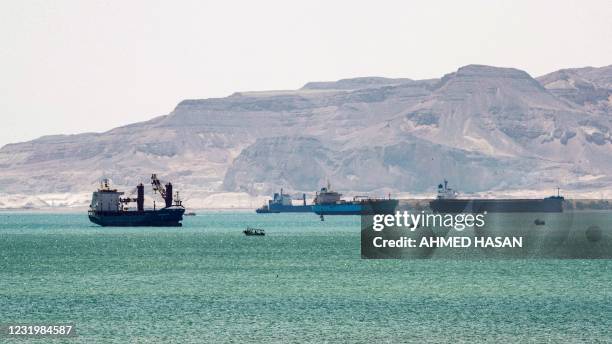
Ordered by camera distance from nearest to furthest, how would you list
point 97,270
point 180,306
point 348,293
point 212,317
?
point 212,317
point 180,306
point 348,293
point 97,270

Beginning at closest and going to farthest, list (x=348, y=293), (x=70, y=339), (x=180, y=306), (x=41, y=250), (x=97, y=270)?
(x=70, y=339)
(x=180, y=306)
(x=348, y=293)
(x=97, y=270)
(x=41, y=250)

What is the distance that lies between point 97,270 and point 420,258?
120 ft

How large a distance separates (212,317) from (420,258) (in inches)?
2511

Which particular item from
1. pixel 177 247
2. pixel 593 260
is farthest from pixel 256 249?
pixel 593 260

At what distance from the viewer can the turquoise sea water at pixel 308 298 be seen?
2894 inches

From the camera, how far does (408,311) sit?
273 feet

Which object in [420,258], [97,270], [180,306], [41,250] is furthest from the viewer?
[41,250]

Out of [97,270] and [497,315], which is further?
[97,270]

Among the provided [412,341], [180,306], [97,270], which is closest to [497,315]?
[412,341]

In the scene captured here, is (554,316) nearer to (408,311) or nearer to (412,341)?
(408,311)

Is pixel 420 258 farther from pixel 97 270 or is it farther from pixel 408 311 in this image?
pixel 408 311

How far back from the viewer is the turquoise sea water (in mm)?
73500

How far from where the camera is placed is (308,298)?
92.4 metres

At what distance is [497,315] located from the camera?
8088cm
